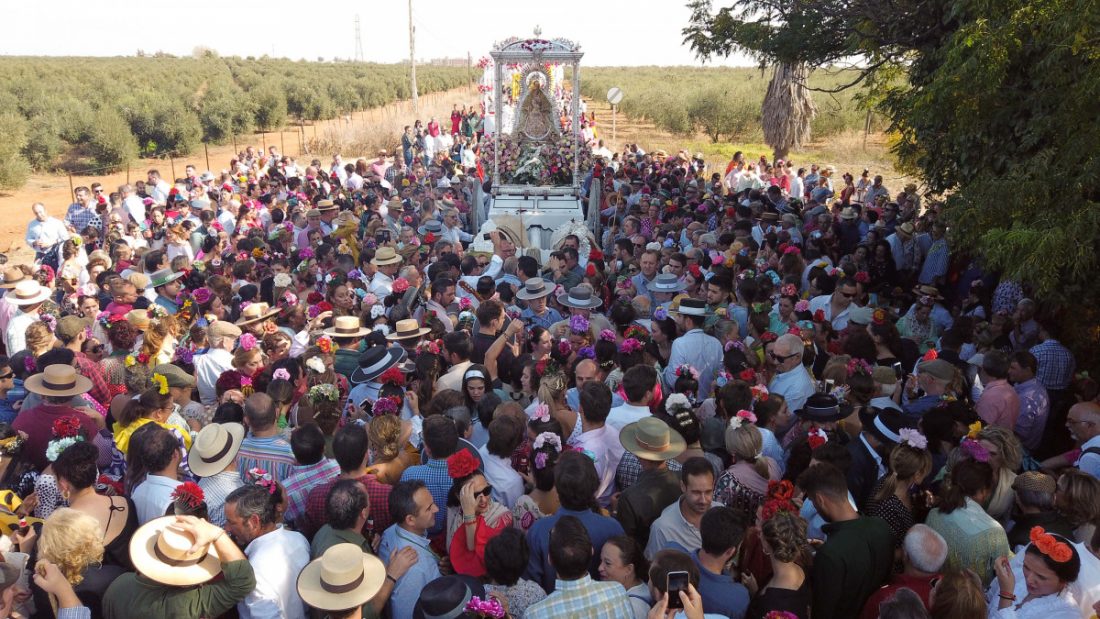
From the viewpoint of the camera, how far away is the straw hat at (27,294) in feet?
23.1

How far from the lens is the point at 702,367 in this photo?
241 inches

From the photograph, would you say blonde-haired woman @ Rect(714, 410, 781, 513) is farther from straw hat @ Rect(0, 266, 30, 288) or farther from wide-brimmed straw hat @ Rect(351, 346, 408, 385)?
straw hat @ Rect(0, 266, 30, 288)

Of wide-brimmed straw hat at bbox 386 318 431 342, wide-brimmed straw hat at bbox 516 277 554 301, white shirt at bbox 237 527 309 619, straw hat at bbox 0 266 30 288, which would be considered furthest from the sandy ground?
white shirt at bbox 237 527 309 619

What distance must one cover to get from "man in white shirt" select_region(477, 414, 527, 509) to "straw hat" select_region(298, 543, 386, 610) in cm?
108

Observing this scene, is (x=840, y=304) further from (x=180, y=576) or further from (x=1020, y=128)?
(x=180, y=576)

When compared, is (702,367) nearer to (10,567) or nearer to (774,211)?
(10,567)

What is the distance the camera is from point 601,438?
461 centimetres

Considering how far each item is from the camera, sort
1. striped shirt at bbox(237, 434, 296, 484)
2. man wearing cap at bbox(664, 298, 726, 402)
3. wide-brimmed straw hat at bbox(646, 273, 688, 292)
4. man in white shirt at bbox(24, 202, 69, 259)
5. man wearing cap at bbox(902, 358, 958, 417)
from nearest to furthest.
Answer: striped shirt at bbox(237, 434, 296, 484) → man wearing cap at bbox(902, 358, 958, 417) → man wearing cap at bbox(664, 298, 726, 402) → wide-brimmed straw hat at bbox(646, 273, 688, 292) → man in white shirt at bbox(24, 202, 69, 259)

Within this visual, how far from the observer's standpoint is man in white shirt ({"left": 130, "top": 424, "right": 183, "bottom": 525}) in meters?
4.02

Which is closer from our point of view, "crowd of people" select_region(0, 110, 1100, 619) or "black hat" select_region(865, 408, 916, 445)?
"crowd of people" select_region(0, 110, 1100, 619)

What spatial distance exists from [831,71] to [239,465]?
9771mm

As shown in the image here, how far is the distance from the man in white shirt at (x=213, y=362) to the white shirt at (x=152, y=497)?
194cm

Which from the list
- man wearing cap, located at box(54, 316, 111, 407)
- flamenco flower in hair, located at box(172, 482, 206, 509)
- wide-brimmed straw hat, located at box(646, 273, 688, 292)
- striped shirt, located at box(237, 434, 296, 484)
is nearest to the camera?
flamenco flower in hair, located at box(172, 482, 206, 509)

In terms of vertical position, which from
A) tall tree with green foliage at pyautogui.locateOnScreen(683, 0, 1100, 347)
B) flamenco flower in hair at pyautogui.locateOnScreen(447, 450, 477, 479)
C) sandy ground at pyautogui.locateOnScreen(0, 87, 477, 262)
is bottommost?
sandy ground at pyautogui.locateOnScreen(0, 87, 477, 262)
